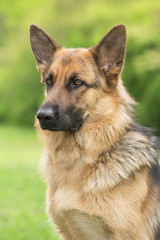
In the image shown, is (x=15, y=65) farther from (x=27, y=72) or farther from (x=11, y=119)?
(x=11, y=119)

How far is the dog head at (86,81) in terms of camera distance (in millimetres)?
4227

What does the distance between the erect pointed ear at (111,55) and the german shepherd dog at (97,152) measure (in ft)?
0.03

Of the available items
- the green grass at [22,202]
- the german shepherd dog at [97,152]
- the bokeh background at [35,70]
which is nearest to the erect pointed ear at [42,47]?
the german shepherd dog at [97,152]

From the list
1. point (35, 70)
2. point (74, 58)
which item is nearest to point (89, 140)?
point (74, 58)

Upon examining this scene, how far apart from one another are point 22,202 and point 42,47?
510 cm

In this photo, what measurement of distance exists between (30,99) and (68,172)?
30.6m

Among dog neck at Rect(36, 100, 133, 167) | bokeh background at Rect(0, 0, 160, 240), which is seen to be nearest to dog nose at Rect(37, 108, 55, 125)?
dog neck at Rect(36, 100, 133, 167)

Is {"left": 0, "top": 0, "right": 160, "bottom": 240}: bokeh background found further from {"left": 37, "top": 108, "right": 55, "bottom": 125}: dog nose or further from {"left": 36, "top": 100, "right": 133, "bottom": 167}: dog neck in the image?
{"left": 37, "top": 108, "right": 55, "bottom": 125}: dog nose

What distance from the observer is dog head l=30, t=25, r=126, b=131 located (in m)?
4.23

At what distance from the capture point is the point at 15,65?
35125 mm

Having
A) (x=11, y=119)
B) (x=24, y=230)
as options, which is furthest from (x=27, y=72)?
(x=24, y=230)

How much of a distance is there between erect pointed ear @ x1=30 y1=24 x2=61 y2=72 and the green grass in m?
1.69

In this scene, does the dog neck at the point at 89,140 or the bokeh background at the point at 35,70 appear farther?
the bokeh background at the point at 35,70

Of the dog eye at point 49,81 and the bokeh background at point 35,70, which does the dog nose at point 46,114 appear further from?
the bokeh background at point 35,70
